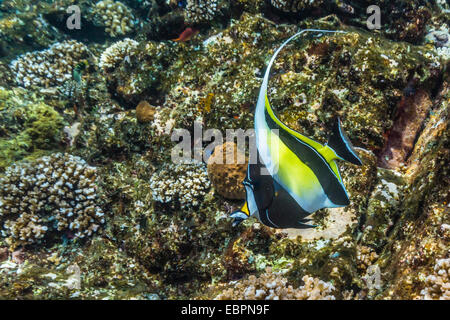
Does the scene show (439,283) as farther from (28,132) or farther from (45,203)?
(28,132)

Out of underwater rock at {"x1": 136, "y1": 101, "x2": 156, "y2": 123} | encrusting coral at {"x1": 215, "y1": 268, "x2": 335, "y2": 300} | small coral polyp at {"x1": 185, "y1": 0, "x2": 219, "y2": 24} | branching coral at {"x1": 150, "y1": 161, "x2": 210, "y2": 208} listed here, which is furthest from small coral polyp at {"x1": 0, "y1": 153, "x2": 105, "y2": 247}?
small coral polyp at {"x1": 185, "y1": 0, "x2": 219, "y2": 24}

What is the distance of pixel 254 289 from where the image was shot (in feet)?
7.53

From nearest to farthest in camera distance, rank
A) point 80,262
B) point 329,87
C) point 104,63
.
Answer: point 329,87
point 80,262
point 104,63

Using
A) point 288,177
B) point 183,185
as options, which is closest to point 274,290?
point 288,177

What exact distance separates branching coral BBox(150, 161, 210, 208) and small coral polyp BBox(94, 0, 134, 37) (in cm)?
648

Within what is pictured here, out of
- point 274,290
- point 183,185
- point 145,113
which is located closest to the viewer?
point 274,290

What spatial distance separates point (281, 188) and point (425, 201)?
1670 mm

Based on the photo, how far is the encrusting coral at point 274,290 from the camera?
2.16 metres

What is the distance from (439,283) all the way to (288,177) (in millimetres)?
1448

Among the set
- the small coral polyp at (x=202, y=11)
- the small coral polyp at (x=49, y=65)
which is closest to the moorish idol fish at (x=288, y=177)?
the small coral polyp at (x=202, y=11)

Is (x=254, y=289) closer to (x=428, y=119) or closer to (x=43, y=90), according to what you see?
(x=428, y=119)

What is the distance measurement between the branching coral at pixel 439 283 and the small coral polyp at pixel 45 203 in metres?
3.85

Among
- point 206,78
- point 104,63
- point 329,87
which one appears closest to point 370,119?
point 329,87

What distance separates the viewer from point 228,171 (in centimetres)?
320
